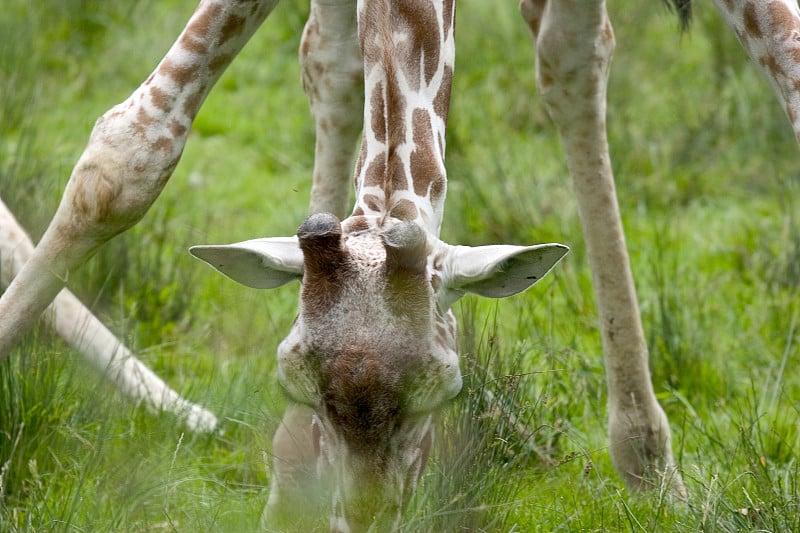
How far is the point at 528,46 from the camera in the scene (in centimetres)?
903

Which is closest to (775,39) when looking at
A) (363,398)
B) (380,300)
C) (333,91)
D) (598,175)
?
(380,300)

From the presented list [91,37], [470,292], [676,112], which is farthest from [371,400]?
[91,37]

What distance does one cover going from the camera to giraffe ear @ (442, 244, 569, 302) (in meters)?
2.97

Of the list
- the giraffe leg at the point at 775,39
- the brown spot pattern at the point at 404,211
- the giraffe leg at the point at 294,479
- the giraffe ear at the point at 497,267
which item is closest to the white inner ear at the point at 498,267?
A: the giraffe ear at the point at 497,267

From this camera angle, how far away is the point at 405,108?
11.3ft

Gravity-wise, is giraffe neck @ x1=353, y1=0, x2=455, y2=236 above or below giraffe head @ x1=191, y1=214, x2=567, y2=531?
above

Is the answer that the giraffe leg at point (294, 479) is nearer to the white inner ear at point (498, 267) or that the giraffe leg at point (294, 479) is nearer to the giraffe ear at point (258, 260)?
the giraffe ear at point (258, 260)

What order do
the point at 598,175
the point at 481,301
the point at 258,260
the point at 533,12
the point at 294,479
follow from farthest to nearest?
the point at 481,301
the point at 533,12
the point at 598,175
the point at 294,479
the point at 258,260

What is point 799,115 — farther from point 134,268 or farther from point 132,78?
point 132,78

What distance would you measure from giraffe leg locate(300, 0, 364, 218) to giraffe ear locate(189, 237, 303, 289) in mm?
1318

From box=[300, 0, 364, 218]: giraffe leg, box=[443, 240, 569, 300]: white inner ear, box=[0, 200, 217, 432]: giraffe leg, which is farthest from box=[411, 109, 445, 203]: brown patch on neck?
box=[0, 200, 217, 432]: giraffe leg

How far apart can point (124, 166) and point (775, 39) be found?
175 cm

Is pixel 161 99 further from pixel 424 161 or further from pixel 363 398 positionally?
pixel 363 398

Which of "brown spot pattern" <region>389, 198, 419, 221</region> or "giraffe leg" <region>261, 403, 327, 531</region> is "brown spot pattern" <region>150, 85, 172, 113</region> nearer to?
"brown spot pattern" <region>389, 198, 419, 221</region>
